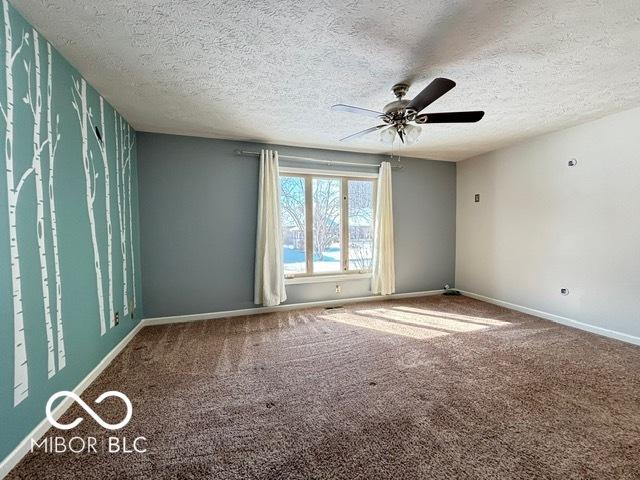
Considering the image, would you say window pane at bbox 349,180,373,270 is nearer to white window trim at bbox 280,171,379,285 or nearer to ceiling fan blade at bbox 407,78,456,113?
white window trim at bbox 280,171,379,285

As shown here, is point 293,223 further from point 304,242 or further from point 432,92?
point 432,92

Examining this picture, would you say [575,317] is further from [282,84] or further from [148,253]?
[148,253]

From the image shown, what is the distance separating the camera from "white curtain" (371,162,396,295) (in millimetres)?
4059

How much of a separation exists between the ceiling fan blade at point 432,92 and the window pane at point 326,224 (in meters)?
2.10

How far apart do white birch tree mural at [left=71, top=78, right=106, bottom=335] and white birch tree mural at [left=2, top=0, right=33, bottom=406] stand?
57 cm

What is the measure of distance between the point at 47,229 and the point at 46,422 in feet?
3.72

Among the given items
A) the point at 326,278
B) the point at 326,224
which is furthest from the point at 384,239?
the point at 326,278

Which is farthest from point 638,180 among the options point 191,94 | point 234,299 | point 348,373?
point 234,299

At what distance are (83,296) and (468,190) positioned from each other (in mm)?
5115

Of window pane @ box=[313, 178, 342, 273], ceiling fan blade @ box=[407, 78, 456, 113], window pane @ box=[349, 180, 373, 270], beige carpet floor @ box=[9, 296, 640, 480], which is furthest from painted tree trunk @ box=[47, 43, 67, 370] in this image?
window pane @ box=[349, 180, 373, 270]

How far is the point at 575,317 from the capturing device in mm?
3082

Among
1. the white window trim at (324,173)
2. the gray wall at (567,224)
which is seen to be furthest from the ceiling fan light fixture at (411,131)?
the gray wall at (567,224)

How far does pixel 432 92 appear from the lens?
5.67ft

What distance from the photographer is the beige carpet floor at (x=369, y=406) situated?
1.31m
